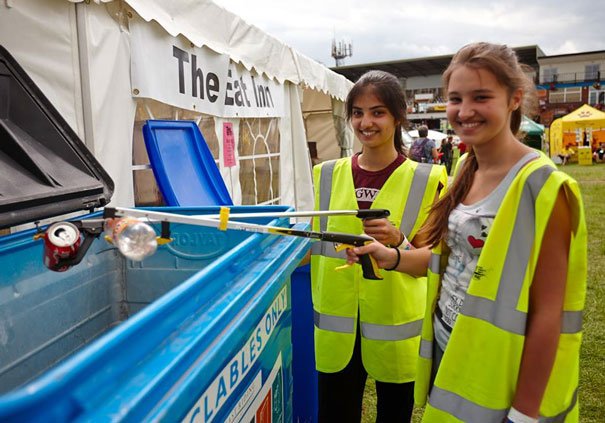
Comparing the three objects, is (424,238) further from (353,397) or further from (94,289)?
(94,289)

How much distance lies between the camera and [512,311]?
42.2 inches

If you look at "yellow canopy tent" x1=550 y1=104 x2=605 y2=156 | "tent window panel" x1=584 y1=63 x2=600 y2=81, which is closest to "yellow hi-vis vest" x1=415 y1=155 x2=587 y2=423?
"yellow canopy tent" x1=550 y1=104 x2=605 y2=156

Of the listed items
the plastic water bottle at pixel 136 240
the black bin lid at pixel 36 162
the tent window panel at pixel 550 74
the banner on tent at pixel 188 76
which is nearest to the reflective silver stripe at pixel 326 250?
the black bin lid at pixel 36 162

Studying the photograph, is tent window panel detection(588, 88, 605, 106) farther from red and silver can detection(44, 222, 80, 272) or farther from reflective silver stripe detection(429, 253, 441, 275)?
red and silver can detection(44, 222, 80, 272)

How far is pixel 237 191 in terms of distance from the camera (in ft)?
13.9

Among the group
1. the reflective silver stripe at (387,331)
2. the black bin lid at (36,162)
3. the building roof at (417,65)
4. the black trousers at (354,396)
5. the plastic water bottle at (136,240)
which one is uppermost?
the building roof at (417,65)

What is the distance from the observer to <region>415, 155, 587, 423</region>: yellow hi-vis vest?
1047 mm

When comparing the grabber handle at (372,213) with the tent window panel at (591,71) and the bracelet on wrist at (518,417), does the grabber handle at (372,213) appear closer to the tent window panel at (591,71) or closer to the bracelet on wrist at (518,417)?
the bracelet on wrist at (518,417)

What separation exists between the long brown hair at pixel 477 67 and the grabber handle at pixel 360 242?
0.56 feet

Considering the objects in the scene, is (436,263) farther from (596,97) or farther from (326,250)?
A: (596,97)

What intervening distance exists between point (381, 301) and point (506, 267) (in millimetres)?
665

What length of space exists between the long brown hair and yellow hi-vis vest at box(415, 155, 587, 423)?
19 cm

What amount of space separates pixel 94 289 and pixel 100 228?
76 centimetres

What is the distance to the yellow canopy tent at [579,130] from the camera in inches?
854
